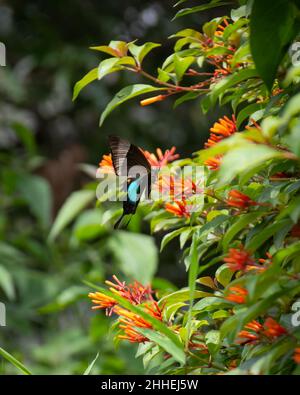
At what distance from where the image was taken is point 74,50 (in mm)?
3674

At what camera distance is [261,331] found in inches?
32.6

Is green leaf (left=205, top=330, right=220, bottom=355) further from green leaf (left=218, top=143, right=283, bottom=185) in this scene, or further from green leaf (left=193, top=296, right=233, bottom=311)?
green leaf (left=218, top=143, right=283, bottom=185)

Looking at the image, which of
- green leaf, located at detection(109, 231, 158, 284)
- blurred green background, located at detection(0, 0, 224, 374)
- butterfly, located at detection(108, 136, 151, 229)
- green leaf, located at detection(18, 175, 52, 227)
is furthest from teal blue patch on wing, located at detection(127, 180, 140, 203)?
green leaf, located at detection(18, 175, 52, 227)

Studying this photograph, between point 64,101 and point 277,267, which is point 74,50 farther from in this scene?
point 277,267

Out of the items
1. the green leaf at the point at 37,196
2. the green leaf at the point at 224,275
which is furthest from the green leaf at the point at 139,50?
the green leaf at the point at 37,196

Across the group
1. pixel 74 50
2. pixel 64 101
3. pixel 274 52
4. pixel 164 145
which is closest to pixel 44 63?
pixel 74 50

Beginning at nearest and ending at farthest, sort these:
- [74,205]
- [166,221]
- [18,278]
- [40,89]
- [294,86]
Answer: [294,86], [166,221], [74,205], [18,278], [40,89]

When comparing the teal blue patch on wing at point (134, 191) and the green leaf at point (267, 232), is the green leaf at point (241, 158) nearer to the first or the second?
the green leaf at point (267, 232)

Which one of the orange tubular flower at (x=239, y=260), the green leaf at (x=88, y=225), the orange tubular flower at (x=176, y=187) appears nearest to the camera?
the orange tubular flower at (x=239, y=260)

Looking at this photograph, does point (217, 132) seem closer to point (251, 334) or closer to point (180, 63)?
point (180, 63)

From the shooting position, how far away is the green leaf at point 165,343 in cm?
84

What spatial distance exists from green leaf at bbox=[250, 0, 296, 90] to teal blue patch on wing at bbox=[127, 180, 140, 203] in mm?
290

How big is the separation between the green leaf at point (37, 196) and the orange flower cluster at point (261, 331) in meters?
2.09

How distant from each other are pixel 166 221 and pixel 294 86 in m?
0.32
